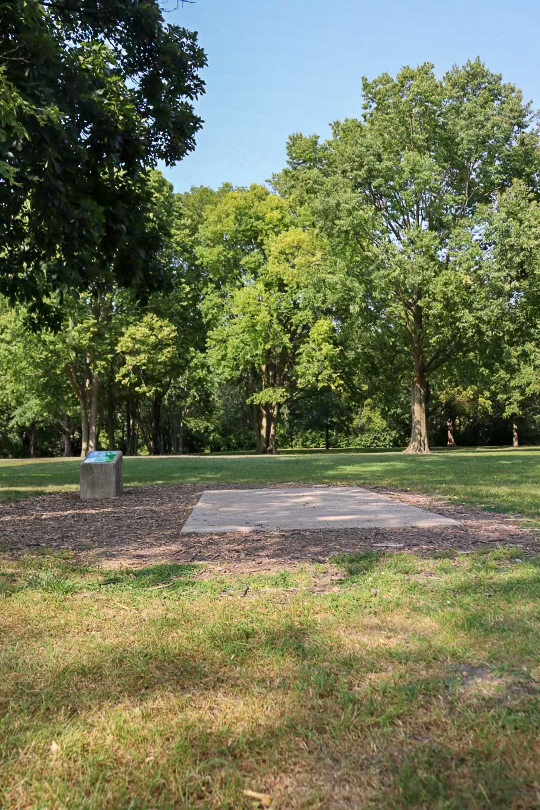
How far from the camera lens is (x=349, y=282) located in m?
27.1

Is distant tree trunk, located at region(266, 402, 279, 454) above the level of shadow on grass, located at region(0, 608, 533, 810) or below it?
above

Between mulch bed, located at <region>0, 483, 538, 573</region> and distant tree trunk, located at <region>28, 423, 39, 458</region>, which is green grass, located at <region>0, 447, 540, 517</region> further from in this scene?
distant tree trunk, located at <region>28, 423, 39, 458</region>

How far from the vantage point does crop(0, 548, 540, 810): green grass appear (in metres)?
2.10

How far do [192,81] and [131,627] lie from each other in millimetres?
10111

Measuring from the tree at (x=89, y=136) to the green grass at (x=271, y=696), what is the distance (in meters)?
5.46

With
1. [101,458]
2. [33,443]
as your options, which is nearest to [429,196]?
[101,458]

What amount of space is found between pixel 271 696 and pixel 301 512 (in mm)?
5816

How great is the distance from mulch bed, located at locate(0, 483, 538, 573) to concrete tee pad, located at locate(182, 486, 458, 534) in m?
0.29

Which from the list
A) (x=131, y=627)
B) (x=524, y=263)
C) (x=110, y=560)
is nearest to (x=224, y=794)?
(x=131, y=627)

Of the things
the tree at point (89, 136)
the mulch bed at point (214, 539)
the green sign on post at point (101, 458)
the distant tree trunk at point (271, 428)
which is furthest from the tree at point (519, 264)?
the mulch bed at point (214, 539)

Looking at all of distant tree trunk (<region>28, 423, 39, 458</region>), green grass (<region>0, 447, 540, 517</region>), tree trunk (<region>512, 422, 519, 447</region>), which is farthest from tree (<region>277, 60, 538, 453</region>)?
distant tree trunk (<region>28, 423, 39, 458</region>)

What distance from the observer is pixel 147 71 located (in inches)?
413

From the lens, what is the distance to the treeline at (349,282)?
85.4 feet

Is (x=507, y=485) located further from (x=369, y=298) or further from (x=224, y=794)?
(x=369, y=298)
